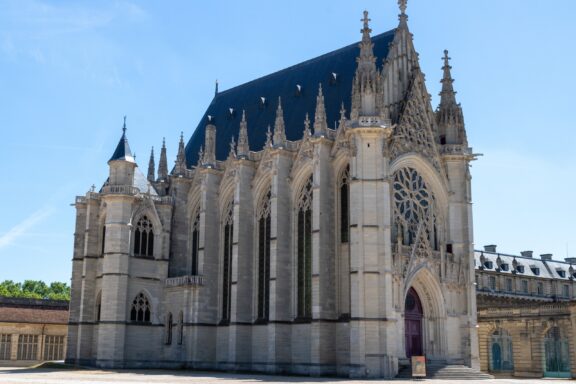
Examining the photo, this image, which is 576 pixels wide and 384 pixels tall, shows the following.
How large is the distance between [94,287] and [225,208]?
1262cm

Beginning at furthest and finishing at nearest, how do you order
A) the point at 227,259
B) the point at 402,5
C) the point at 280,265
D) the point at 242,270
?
1. the point at 227,259
2. the point at 242,270
3. the point at 402,5
4. the point at 280,265

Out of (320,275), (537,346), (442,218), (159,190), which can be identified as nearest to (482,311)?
(537,346)

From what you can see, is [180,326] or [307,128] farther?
[180,326]

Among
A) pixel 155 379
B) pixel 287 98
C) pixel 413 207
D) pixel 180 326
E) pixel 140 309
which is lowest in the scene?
pixel 155 379

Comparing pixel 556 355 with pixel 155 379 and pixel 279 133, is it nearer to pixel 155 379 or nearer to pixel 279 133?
pixel 279 133

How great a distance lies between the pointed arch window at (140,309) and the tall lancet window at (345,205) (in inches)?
708

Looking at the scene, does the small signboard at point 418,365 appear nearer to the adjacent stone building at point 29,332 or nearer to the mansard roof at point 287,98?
the mansard roof at point 287,98

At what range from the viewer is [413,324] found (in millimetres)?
48875

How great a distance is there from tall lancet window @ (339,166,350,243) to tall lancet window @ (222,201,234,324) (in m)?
10.9

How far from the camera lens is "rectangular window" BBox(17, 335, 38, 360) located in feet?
215

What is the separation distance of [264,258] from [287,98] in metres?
13.4

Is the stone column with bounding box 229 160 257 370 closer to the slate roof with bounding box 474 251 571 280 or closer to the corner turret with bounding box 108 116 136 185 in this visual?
the corner turret with bounding box 108 116 136 185

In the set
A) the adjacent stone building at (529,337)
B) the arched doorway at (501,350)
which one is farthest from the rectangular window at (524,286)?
the arched doorway at (501,350)

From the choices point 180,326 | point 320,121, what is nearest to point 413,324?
point 320,121
